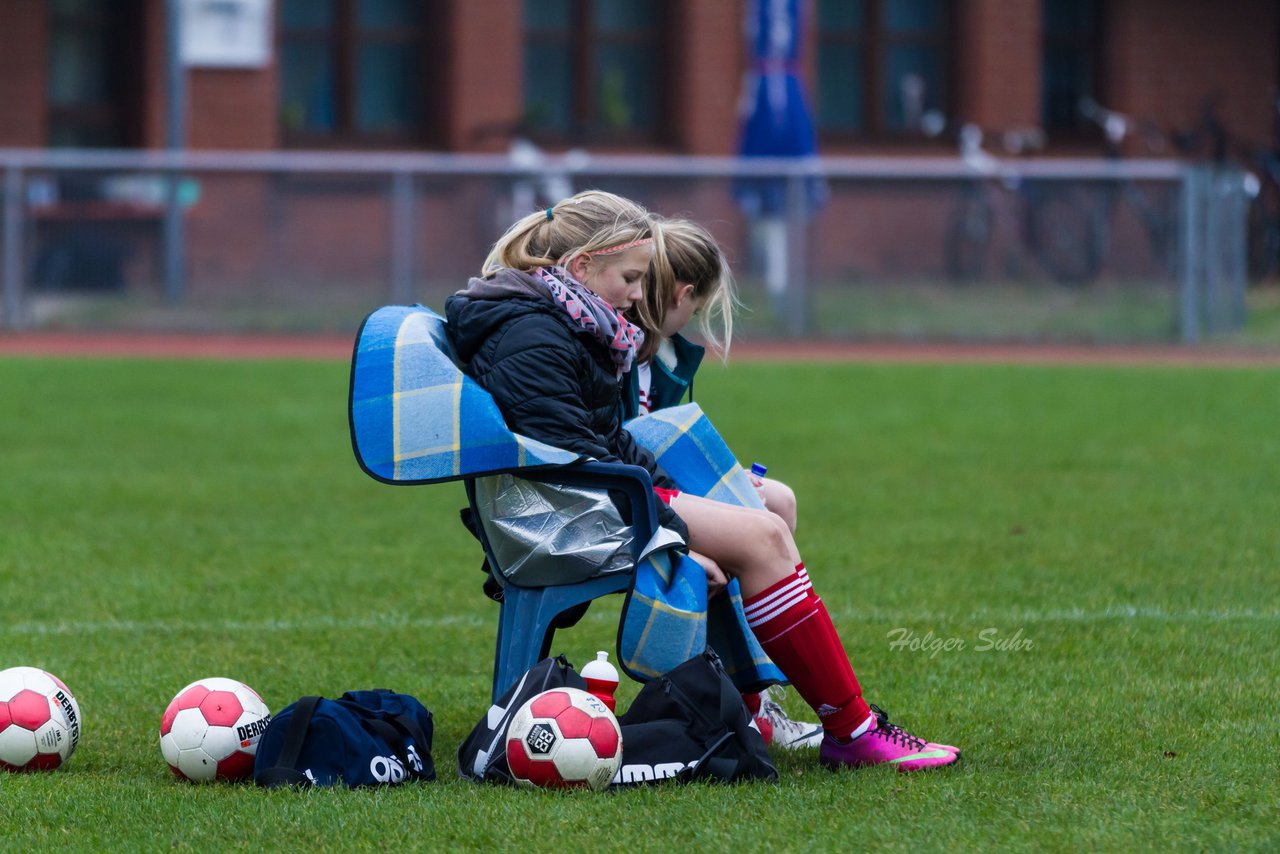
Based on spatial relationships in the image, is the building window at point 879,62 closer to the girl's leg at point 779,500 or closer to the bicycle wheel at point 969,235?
the bicycle wheel at point 969,235

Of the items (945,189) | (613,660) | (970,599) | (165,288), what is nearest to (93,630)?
(613,660)

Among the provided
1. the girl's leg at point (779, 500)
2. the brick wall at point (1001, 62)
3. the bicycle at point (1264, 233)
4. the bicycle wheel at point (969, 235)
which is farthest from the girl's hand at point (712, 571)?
the brick wall at point (1001, 62)

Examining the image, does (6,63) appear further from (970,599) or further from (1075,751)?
(1075,751)

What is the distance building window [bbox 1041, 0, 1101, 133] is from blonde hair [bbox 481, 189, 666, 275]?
68.3 ft

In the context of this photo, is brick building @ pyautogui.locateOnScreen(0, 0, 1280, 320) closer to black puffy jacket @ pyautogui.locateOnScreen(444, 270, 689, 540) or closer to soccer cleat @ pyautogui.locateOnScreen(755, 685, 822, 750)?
black puffy jacket @ pyautogui.locateOnScreen(444, 270, 689, 540)

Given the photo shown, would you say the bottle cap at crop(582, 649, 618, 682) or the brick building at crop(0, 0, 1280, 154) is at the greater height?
the brick building at crop(0, 0, 1280, 154)

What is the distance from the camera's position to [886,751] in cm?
434

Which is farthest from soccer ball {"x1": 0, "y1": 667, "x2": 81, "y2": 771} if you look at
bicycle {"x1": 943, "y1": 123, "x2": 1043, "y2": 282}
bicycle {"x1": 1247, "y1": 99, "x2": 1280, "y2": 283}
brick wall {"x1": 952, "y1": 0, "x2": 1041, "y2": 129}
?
brick wall {"x1": 952, "y1": 0, "x2": 1041, "y2": 129}

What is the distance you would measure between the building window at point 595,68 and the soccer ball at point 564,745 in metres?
19.9

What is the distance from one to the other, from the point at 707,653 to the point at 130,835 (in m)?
1.29

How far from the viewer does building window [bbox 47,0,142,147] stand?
2253 cm

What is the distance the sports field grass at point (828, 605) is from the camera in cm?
388

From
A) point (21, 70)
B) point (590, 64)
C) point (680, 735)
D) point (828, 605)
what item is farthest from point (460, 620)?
point (590, 64)

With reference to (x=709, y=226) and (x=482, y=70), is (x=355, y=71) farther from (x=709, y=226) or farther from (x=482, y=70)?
(x=709, y=226)
